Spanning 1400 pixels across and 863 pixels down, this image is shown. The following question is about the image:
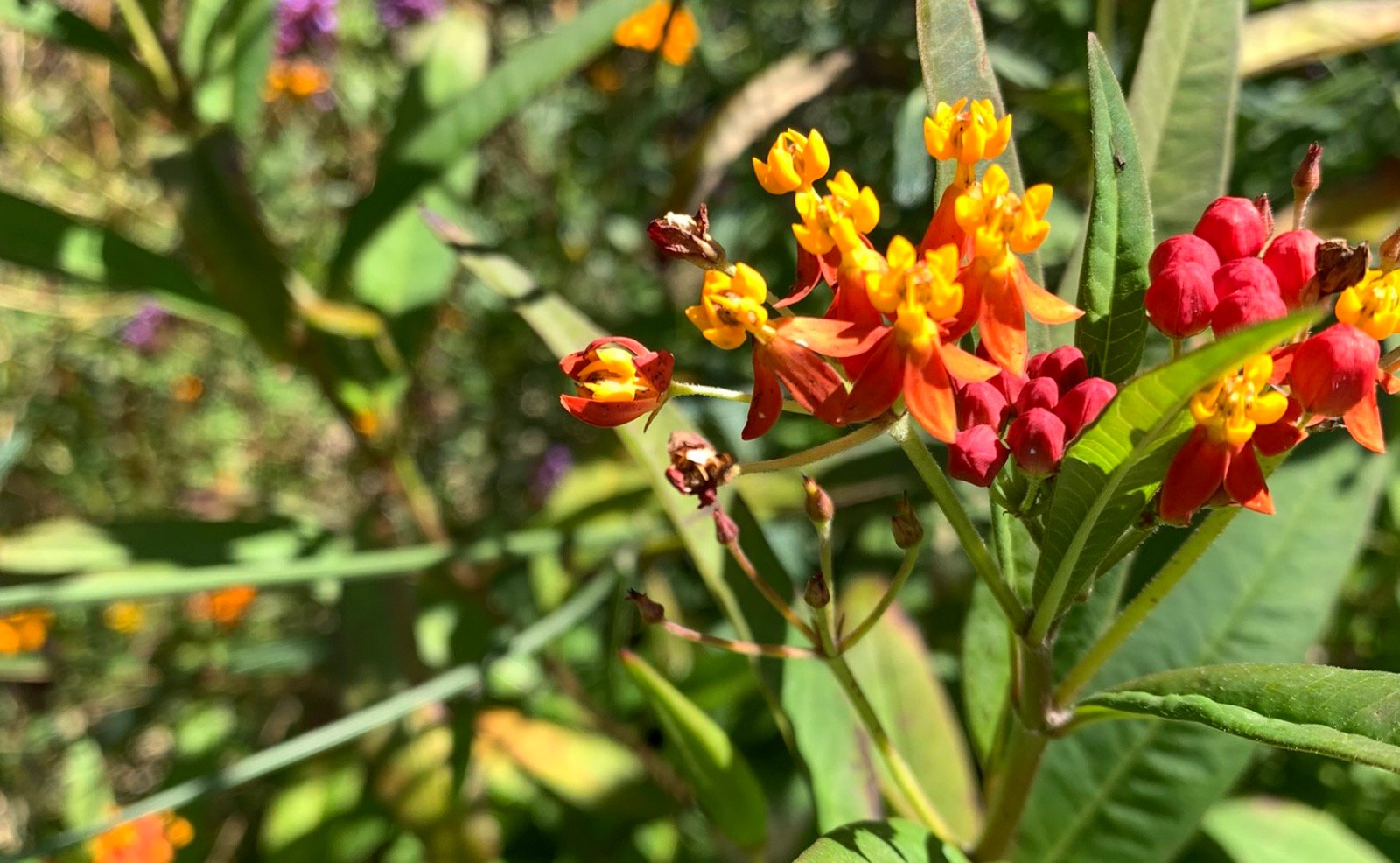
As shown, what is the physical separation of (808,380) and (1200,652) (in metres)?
0.63

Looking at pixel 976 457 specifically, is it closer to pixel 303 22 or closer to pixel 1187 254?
pixel 1187 254

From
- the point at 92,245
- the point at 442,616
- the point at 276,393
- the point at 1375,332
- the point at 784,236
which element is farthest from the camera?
A: the point at 276,393

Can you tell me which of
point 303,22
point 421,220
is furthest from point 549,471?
point 303,22

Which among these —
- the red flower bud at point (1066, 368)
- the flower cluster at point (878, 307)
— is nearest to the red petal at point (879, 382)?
the flower cluster at point (878, 307)

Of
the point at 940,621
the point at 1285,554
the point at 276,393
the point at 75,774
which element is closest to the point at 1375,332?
the point at 1285,554

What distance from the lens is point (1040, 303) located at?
2.05 ft

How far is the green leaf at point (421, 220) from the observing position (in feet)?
5.03

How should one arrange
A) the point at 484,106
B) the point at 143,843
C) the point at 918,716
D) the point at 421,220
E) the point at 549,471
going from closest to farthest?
the point at 918,716
the point at 484,106
the point at 421,220
the point at 143,843
the point at 549,471

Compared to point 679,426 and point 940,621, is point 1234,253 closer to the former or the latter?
point 679,426

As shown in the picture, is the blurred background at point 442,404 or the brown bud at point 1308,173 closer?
the brown bud at point 1308,173

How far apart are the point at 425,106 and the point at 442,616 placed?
797mm

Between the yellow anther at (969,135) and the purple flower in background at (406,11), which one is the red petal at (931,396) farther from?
the purple flower in background at (406,11)

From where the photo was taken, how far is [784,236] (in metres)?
1.85

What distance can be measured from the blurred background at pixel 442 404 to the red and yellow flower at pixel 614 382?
0.57 m
